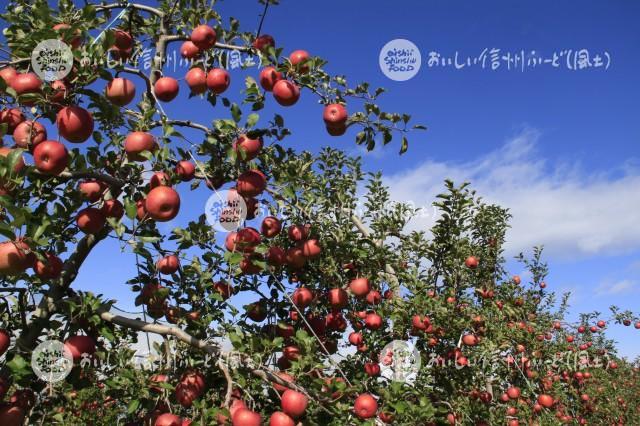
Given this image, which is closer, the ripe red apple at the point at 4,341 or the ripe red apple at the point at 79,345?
the ripe red apple at the point at 4,341

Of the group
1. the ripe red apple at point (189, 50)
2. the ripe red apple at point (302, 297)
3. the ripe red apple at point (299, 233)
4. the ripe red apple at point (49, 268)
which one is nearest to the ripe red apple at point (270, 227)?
the ripe red apple at point (299, 233)

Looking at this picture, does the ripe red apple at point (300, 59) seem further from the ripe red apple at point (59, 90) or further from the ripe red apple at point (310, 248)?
the ripe red apple at point (59, 90)

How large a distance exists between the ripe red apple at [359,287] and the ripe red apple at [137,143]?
181 cm

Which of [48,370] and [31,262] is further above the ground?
[31,262]

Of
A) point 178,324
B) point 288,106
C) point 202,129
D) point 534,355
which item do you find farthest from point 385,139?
point 534,355

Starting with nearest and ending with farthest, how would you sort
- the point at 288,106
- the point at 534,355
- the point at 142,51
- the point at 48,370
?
the point at 48,370 → the point at 288,106 → the point at 142,51 → the point at 534,355

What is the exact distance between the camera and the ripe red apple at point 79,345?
2816mm

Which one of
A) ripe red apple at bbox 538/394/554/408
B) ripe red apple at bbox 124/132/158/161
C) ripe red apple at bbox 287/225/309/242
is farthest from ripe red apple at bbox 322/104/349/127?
ripe red apple at bbox 538/394/554/408

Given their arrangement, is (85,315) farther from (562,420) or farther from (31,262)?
(562,420)

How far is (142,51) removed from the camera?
3.54m

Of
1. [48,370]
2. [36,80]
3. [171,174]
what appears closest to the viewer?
[36,80]

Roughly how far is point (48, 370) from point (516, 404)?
21.6 ft

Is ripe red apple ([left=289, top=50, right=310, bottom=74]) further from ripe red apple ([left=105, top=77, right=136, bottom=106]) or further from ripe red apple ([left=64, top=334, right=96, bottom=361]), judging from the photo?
ripe red apple ([left=64, top=334, right=96, bottom=361])

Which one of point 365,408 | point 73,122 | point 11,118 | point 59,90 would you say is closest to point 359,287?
point 365,408
